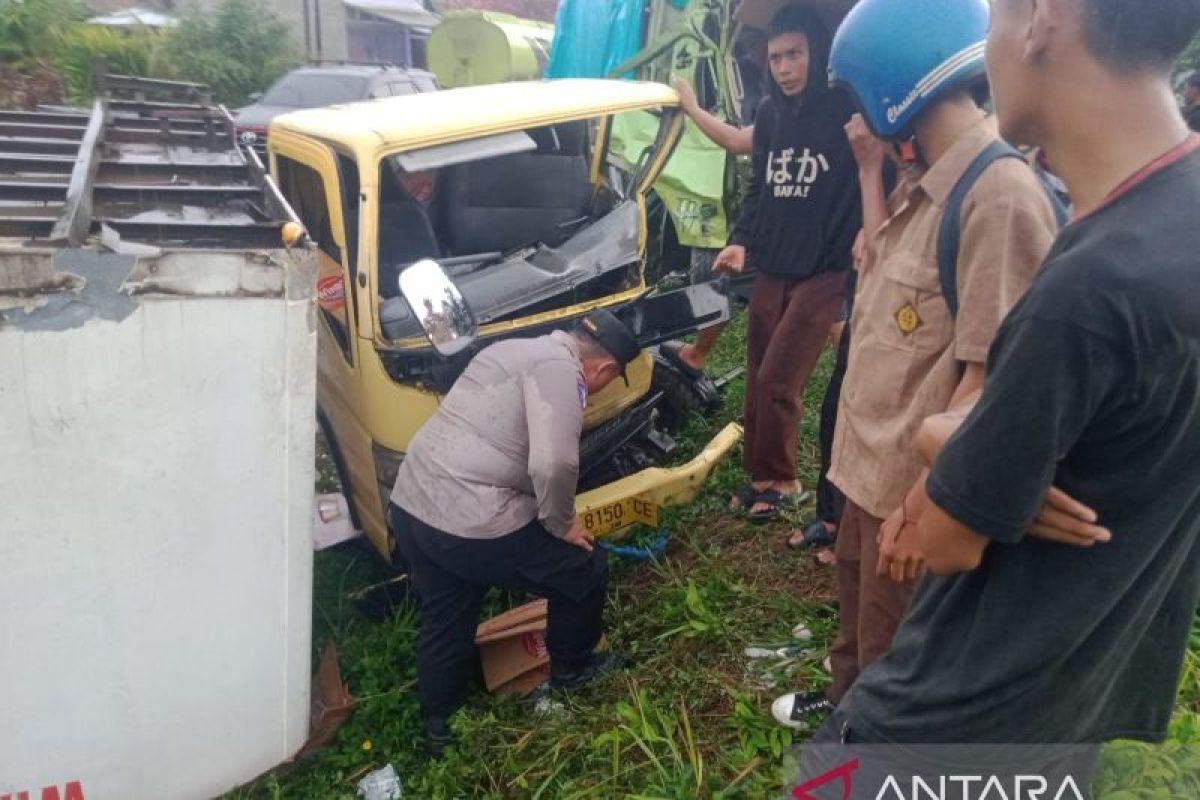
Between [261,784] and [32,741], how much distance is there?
29.4 inches

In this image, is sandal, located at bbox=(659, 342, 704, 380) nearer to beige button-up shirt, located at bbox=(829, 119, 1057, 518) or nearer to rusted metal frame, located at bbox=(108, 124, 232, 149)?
rusted metal frame, located at bbox=(108, 124, 232, 149)

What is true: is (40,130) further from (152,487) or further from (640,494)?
(640,494)

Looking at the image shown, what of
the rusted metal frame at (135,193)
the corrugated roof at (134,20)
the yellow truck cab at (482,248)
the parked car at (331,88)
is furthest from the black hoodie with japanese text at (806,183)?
the corrugated roof at (134,20)

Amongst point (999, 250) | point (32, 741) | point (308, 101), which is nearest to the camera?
point (999, 250)

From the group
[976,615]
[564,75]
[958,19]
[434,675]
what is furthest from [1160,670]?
[564,75]

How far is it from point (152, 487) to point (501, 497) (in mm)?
937

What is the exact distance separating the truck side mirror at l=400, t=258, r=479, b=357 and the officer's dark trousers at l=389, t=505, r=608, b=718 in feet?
1.85

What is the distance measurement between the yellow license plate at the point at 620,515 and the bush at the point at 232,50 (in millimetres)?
12375

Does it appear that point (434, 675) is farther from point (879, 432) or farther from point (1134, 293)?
point (1134, 293)

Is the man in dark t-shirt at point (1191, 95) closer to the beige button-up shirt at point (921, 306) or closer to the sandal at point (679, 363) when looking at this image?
the sandal at point (679, 363)

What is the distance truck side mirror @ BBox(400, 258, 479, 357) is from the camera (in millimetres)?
2766

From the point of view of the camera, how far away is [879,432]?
6.26 ft

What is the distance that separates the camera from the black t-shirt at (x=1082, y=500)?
0.98 meters

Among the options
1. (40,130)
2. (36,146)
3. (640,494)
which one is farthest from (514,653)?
(40,130)
